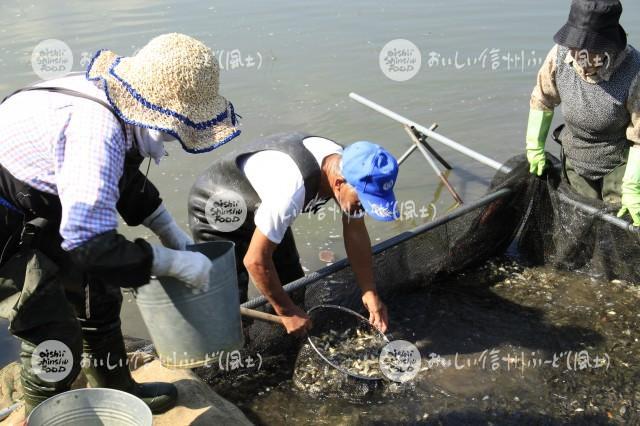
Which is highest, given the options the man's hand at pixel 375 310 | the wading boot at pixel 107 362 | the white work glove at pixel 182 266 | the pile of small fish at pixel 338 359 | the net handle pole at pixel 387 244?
the white work glove at pixel 182 266

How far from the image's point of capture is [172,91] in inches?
88.7

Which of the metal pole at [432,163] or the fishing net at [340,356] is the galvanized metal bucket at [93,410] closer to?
the fishing net at [340,356]

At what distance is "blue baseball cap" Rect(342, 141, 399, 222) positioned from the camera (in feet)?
9.58

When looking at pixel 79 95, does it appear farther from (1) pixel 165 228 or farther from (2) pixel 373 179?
(2) pixel 373 179

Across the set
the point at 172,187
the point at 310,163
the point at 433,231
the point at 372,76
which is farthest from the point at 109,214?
the point at 372,76

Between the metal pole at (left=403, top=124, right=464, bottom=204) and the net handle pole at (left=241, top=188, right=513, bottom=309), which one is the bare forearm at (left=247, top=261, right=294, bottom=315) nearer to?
the net handle pole at (left=241, top=188, right=513, bottom=309)

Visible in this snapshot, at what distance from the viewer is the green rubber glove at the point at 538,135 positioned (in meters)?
4.65

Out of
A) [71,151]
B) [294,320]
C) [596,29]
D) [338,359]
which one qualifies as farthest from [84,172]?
[596,29]

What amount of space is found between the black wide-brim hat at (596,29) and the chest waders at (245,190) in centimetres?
170

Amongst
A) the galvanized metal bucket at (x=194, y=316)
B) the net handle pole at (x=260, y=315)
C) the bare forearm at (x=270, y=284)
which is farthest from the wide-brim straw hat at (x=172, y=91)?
the net handle pole at (x=260, y=315)

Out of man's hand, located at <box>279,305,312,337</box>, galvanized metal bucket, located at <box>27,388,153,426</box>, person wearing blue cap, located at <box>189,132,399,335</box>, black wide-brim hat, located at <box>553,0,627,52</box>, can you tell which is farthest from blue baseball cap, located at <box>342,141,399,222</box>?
black wide-brim hat, located at <box>553,0,627,52</box>

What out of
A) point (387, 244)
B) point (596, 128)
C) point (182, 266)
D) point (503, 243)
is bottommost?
point (503, 243)

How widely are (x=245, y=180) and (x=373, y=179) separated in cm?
85

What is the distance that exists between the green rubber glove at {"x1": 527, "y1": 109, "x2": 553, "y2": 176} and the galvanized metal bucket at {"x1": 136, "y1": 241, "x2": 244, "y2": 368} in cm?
262
